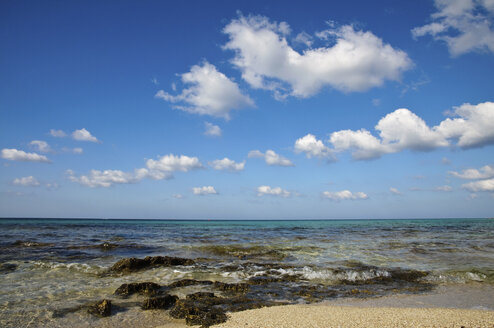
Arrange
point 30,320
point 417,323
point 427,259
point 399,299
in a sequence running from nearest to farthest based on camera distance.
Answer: point 417,323, point 30,320, point 399,299, point 427,259

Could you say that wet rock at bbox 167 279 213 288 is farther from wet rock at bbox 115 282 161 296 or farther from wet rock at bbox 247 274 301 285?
wet rock at bbox 247 274 301 285

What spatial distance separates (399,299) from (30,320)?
8916 mm

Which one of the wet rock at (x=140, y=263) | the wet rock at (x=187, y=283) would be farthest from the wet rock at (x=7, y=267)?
the wet rock at (x=187, y=283)

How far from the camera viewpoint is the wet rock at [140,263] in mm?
10852

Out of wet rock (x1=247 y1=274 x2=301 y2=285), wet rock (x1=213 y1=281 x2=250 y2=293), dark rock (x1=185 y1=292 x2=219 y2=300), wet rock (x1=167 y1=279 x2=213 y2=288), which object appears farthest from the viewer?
wet rock (x1=247 y1=274 x2=301 y2=285)

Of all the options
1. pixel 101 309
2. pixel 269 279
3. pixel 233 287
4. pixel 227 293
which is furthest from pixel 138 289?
pixel 269 279

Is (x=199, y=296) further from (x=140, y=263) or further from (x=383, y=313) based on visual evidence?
(x=140, y=263)

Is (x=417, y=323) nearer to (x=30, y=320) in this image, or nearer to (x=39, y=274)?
(x=30, y=320)

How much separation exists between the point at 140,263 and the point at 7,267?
16.9 feet

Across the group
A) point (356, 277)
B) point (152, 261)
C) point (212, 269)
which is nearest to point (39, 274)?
point (152, 261)

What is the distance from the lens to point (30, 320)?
590 centimetres

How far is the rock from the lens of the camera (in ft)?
20.2

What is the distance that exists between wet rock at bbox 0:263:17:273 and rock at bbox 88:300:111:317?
6.75 metres

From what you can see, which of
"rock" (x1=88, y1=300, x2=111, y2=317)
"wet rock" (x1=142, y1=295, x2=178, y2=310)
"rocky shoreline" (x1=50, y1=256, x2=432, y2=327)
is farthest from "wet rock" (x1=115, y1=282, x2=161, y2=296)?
"rock" (x1=88, y1=300, x2=111, y2=317)
